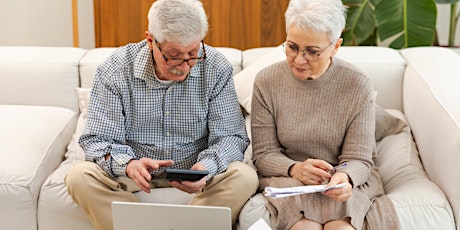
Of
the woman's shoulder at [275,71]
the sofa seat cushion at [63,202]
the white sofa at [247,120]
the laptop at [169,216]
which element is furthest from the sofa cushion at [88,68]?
the laptop at [169,216]

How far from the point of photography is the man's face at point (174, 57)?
234cm

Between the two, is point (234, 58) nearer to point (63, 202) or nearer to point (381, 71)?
point (381, 71)

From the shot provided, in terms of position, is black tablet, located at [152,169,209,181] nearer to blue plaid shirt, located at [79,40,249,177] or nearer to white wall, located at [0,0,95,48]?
blue plaid shirt, located at [79,40,249,177]

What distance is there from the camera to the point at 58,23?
4.43 metres

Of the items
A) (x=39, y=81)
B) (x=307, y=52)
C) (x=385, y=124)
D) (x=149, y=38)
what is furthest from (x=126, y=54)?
(x=385, y=124)

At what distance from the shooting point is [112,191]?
243cm

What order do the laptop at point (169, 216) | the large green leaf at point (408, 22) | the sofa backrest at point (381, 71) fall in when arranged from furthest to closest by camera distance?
the large green leaf at point (408, 22), the sofa backrest at point (381, 71), the laptop at point (169, 216)

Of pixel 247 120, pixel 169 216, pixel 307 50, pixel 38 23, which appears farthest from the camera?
pixel 38 23

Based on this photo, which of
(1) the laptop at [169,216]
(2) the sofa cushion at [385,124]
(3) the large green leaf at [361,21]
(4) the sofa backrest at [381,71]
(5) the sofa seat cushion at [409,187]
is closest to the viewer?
(1) the laptop at [169,216]

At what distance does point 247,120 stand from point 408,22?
128cm

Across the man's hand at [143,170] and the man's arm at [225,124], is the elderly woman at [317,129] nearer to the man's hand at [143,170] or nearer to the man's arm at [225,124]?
the man's arm at [225,124]

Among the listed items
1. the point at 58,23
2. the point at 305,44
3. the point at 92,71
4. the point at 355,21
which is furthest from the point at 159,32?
the point at 58,23

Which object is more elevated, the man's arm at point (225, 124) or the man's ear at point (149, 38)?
the man's ear at point (149, 38)

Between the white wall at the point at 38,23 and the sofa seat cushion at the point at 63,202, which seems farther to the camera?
the white wall at the point at 38,23
